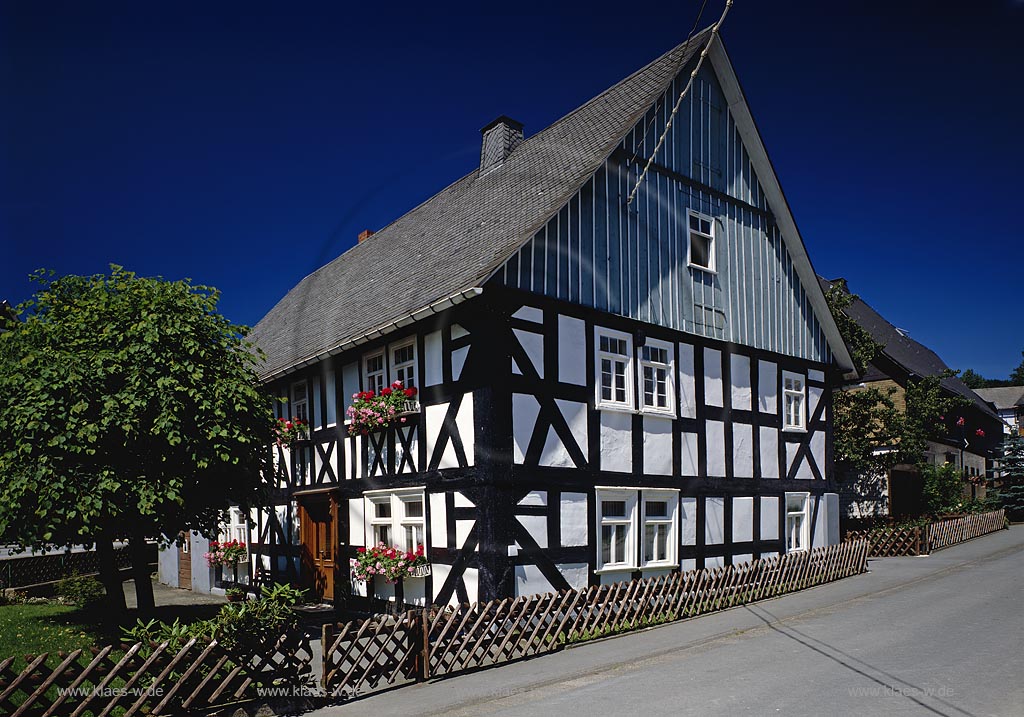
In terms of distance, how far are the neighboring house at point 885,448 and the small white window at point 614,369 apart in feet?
34.3

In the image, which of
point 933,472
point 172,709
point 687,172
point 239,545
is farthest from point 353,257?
point 933,472

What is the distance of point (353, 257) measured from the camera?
86.2ft

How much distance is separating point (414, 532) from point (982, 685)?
981 cm

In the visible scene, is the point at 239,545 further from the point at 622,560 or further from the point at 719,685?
the point at 719,685

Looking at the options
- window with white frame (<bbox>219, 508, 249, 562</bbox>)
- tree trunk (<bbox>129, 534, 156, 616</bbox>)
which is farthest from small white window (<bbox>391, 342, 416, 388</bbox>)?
window with white frame (<bbox>219, 508, 249, 562</bbox>)

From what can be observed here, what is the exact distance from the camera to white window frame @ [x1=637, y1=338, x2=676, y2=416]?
16719mm

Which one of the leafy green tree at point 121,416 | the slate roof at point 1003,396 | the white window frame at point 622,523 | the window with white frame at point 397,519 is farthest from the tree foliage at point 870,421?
the slate roof at point 1003,396

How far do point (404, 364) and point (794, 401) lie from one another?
10820 mm

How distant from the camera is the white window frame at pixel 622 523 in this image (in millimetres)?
15523

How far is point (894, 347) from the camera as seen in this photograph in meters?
38.2

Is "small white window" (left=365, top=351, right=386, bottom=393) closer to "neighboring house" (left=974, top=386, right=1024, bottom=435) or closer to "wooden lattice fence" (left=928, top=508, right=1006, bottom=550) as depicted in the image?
"wooden lattice fence" (left=928, top=508, right=1006, bottom=550)

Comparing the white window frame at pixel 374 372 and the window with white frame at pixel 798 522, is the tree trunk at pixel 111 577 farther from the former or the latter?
the window with white frame at pixel 798 522

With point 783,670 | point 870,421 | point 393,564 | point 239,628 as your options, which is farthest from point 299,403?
point 870,421

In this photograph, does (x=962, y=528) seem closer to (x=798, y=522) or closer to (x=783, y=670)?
(x=798, y=522)
